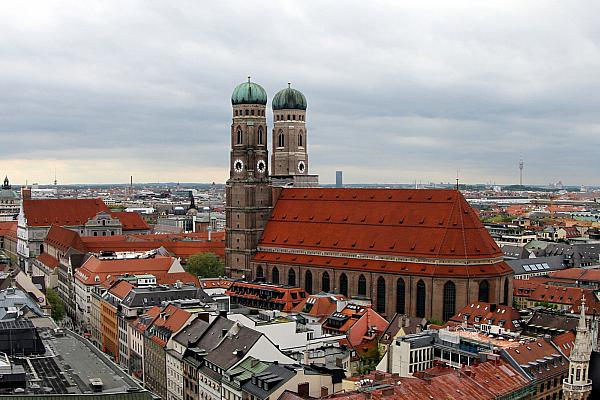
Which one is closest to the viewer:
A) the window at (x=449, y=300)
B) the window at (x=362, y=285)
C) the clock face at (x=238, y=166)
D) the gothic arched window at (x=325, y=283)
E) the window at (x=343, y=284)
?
the window at (x=449, y=300)

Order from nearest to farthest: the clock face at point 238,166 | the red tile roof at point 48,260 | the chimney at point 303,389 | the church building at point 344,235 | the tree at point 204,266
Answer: the chimney at point 303,389
the church building at point 344,235
the clock face at point 238,166
the tree at point 204,266
the red tile roof at point 48,260

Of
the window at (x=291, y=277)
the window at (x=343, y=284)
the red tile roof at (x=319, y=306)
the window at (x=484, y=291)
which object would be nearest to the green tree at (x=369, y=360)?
the red tile roof at (x=319, y=306)

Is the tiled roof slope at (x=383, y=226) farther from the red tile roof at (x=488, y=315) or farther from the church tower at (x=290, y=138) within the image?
the church tower at (x=290, y=138)

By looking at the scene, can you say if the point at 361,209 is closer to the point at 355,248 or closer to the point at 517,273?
the point at 355,248

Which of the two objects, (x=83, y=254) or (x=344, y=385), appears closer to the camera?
(x=344, y=385)

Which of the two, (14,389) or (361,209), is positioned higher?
(361,209)

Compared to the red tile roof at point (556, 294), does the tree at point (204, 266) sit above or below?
above

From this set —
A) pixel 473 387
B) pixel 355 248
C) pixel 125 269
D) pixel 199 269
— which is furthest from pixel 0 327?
pixel 199 269
